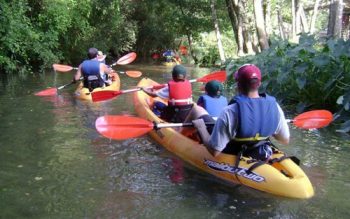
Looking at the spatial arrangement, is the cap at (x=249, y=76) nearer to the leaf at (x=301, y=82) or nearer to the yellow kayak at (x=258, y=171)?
the yellow kayak at (x=258, y=171)

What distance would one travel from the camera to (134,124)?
5555 millimetres

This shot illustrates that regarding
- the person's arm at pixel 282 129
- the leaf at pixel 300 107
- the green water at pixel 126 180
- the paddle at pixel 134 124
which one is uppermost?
the person's arm at pixel 282 129

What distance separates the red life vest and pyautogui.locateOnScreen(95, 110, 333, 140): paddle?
3.25ft

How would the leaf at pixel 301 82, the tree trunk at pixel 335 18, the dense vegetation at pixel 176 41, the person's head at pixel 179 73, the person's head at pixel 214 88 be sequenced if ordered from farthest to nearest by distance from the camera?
the tree trunk at pixel 335 18 → the dense vegetation at pixel 176 41 → the leaf at pixel 301 82 → the person's head at pixel 179 73 → the person's head at pixel 214 88

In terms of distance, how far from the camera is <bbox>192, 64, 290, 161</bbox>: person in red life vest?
4418mm

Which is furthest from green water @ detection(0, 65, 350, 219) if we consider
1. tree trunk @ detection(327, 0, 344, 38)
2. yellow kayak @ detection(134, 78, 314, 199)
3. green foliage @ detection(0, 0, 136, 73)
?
green foliage @ detection(0, 0, 136, 73)

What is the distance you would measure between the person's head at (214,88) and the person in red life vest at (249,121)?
42.8 inches

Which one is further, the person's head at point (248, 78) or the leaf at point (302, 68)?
the leaf at point (302, 68)

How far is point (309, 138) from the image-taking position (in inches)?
282

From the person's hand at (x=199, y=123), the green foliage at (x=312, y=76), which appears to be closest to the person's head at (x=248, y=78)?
the person's hand at (x=199, y=123)

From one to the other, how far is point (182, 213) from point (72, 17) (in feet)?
55.6

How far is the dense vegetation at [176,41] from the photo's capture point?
28.0 feet

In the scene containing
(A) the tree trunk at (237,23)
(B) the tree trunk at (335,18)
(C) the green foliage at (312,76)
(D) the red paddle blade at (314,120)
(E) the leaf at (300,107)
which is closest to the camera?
(D) the red paddle blade at (314,120)

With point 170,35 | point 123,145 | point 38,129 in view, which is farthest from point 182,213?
point 170,35
